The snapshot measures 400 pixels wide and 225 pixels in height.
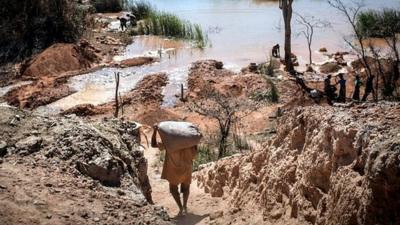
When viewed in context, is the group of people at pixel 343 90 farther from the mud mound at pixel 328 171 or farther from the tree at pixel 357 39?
the mud mound at pixel 328 171

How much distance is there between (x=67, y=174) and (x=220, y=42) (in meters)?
19.8

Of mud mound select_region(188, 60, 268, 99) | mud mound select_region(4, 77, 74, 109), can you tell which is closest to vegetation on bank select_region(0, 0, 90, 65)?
mud mound select_region(4, 77, 74, 109)

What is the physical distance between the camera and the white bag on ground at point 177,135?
614 cm

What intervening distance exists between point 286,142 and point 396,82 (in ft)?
35.5

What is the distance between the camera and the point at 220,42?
23.8 metres

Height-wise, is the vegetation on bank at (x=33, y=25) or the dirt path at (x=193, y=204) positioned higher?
the vegetation on bank at (x=33, y=25)

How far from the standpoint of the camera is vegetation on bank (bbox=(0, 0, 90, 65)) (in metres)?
20.5

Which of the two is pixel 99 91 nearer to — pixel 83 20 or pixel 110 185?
pixel 83 20

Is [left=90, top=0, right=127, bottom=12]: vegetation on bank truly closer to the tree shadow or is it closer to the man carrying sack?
the man carrying sack

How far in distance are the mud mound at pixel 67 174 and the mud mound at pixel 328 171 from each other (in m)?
1.43

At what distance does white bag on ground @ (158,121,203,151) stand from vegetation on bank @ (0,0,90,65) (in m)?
15.7

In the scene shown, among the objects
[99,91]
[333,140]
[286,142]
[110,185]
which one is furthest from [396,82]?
[110,185]

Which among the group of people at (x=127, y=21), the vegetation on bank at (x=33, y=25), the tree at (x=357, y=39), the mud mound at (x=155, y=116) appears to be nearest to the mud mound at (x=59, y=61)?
the vegetation on bank at (x=33, y=25)

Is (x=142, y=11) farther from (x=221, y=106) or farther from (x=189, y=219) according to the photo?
(x=189, y=219)
